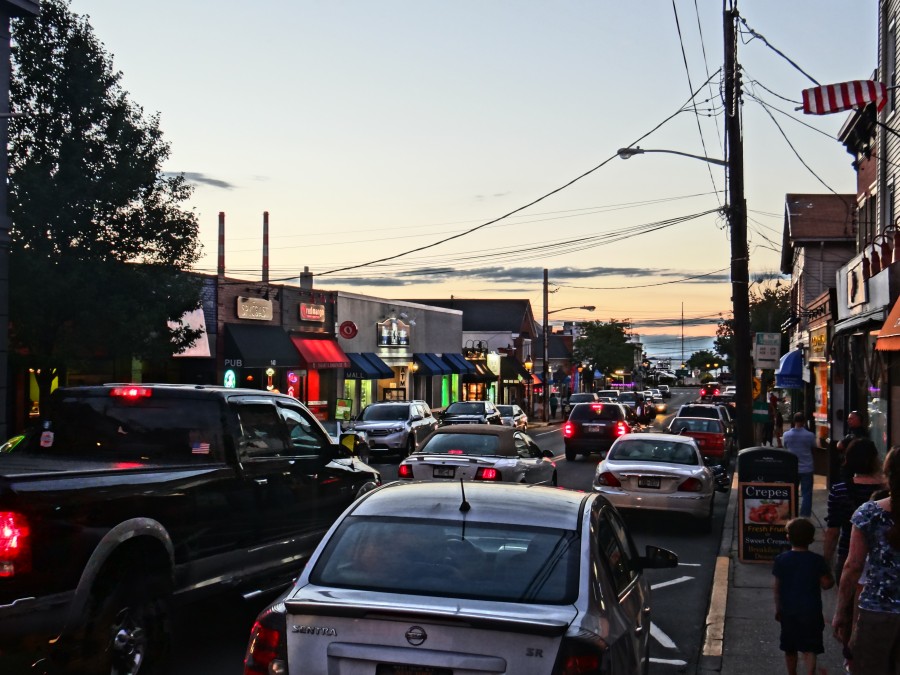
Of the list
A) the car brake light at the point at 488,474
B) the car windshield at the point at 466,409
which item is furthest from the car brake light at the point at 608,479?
the car windshield at the point at 466,409

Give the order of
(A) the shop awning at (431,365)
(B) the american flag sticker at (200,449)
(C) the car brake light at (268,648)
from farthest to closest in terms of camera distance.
Result: (A) the shop awning at (431,365), (B) the american flag sticker at (200,449), (C) the car brake light at (268,648)

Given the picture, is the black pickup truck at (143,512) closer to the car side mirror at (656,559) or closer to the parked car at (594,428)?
the car side mirror at (656,559)

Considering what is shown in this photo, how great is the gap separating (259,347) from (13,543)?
103 feet

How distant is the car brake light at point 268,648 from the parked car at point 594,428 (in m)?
24.7

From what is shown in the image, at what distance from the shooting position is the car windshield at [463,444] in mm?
15586

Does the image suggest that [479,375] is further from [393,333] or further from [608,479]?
[608,479]

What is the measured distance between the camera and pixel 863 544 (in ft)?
17.1

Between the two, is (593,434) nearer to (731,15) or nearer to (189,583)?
(731,15)

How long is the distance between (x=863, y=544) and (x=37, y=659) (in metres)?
4.61

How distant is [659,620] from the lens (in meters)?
9.82

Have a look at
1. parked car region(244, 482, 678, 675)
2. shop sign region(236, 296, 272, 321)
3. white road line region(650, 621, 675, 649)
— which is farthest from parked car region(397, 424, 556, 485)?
shop sign region(236, 296, 272, 321)

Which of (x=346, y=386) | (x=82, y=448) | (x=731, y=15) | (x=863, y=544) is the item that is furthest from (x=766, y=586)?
(x=346, y=386)

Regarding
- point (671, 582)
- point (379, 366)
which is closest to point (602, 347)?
point (379, 366)

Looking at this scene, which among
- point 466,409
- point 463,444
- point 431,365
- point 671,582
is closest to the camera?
point 671,582
